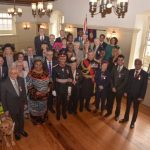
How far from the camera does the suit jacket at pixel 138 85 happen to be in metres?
4.04

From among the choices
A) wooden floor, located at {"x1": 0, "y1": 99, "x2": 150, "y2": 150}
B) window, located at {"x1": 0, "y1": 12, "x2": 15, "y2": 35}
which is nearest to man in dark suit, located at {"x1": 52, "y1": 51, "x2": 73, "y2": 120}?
wooden floor, located at {"x1": 0, "y1": 99, "x2": 150, "y2": 150}

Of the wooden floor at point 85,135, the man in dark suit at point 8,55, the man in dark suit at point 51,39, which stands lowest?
the wooden floor at point 85,135

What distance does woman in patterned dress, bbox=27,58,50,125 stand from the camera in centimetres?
385

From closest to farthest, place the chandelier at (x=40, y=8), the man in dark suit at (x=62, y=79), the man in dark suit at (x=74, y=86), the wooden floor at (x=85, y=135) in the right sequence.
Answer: the wooden floor at (x=85, y=135)
the man in dark suit at (x=62, y=79)
the man in dark suit at (x=74, y=86)
the chandelier at (x=40, y=8)

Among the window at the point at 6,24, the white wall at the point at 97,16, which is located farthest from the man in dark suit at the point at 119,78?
the window at the point at 6,24

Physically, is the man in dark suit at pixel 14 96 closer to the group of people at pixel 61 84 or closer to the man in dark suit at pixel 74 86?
the group of people at pixel 61 84

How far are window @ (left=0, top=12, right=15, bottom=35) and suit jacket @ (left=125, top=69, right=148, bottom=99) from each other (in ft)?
31.8

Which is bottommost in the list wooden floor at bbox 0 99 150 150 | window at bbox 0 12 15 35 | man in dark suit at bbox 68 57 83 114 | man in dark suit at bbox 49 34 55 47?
wooden floor at bbox 0 99 150 150

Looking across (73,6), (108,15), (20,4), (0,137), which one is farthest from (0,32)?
(0,137)

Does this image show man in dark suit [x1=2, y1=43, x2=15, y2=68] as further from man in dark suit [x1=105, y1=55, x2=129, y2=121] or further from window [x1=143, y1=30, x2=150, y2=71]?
window [x1=143, y1=30, x2=150, y2=71]

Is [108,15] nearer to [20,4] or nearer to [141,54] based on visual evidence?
[141,54]

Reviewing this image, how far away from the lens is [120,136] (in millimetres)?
4062

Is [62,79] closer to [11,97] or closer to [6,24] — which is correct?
[11,97]

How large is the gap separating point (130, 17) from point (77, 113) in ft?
11.2
